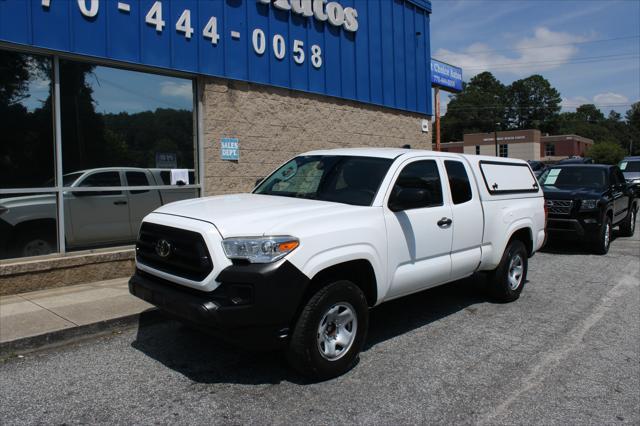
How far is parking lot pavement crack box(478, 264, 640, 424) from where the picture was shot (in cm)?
389

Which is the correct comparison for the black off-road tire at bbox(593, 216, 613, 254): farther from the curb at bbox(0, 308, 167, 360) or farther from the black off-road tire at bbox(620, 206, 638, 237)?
the curb at bbox(0, 308, 167, 360)

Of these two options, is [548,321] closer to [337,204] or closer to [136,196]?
[337,204]

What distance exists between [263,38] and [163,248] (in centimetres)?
626

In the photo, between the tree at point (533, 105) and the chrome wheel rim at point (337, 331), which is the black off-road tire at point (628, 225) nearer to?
the chrome wheel rim at point (337, 331)

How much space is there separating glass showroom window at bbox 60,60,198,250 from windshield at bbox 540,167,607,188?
8086 millimetres

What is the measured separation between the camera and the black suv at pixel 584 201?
33.9 feet

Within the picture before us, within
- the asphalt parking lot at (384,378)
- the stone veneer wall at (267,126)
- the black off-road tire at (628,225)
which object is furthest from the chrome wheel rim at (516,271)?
the black off-road tire at (628,225)

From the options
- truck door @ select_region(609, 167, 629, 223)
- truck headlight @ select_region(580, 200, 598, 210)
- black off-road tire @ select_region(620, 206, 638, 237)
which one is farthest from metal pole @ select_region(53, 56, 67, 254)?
black off-road tire @ select_region(620, 206, 638, 237)

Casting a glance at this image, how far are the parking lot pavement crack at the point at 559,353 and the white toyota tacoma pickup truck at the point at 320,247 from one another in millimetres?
1195

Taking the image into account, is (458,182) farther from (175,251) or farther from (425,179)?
(175,251)

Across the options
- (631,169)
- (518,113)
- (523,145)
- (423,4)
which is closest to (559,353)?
(423,4)

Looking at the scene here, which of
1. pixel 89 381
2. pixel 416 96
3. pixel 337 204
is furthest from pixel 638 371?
pixel 416 96

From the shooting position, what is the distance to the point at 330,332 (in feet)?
14.1

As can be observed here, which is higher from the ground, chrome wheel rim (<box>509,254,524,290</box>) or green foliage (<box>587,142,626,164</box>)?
green foliage (<box>587,142,626,164</box>)
